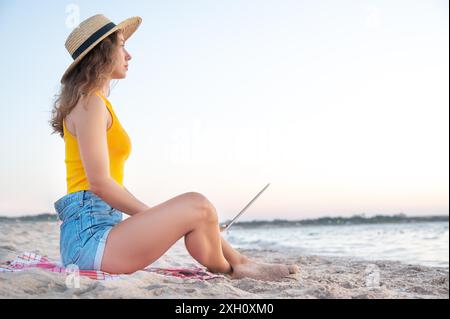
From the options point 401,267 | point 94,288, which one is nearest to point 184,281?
point 94,288

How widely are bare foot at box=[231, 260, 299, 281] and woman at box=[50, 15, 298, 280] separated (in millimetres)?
15

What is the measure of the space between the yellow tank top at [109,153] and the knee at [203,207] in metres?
0.37

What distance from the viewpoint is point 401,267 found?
368 centimetres

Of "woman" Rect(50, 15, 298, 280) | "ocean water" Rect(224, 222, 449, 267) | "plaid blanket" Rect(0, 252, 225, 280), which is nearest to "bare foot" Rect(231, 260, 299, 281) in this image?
"woman" Rect(50, 15, 298, 280)

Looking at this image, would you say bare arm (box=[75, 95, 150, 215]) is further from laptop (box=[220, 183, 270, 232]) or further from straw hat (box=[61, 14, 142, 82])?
laptop (box=[220, 183, 270, 232])

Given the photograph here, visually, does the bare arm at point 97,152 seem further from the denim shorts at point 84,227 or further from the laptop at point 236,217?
the laptop at point 236,217

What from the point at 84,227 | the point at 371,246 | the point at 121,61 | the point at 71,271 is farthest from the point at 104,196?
the point at 371,246

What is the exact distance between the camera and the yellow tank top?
224 cm

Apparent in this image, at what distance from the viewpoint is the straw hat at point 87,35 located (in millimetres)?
2289

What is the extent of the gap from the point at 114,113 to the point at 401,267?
7.96 ft

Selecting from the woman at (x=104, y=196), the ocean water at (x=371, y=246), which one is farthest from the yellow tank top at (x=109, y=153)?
the ocean water at (x=371, y=246)

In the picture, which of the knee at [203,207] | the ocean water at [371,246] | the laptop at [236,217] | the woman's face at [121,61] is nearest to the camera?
the knee at [203,207]

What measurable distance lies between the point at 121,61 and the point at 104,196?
632 millimetres
